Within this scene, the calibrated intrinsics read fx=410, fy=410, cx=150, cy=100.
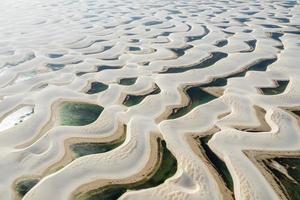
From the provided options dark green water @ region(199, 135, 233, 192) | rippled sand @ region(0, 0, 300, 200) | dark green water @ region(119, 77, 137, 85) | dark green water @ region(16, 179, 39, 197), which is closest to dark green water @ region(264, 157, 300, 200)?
rippled sand @ region(0, 0, 300, 200)

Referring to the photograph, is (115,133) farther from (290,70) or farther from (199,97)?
(290,70)

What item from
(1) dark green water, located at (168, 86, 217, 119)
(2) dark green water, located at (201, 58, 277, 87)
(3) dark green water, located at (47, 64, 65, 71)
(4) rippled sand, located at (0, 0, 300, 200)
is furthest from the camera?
(3) dark green water, located at (47, 64, 65, 71)

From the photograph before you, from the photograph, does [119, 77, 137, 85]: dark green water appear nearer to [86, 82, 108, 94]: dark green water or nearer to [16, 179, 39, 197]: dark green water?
[86, 82, 108, 94]: dark green water

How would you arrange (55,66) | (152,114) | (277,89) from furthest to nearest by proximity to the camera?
(55,66)
(277,89)
(152,114)

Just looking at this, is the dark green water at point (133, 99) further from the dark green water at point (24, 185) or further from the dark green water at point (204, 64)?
the dark green water at point (24, 185)

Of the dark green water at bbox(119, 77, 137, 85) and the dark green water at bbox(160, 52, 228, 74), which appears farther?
the dark green water at bbox(160, 52, 228, 74)

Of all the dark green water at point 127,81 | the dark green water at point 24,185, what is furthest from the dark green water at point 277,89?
the dark green water at point 24,185

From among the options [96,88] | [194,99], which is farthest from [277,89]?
[96,88]

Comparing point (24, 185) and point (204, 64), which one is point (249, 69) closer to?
point (204, 64)
